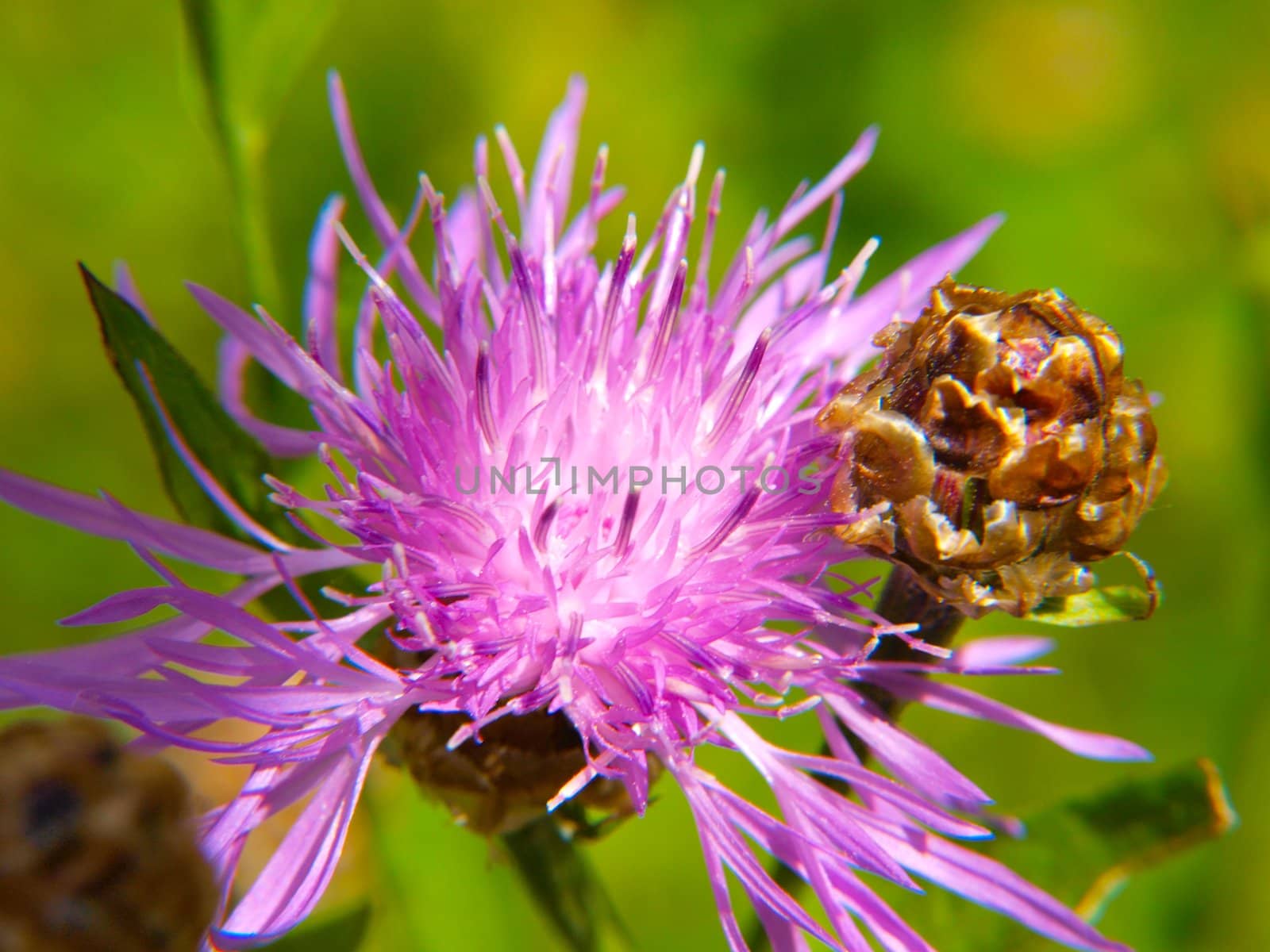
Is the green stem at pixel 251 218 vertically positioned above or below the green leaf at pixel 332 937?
above

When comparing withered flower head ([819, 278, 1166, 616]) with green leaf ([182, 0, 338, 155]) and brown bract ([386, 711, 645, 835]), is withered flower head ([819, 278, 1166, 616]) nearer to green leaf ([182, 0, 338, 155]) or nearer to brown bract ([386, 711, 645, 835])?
brown bract ([386, 711, 645, 835])

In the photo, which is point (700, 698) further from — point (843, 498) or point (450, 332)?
point (450, 332)

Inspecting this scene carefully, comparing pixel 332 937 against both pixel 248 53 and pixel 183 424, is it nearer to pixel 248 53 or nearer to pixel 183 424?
pixel 183 424

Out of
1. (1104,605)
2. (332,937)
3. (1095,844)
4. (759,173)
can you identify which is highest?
(759,173)

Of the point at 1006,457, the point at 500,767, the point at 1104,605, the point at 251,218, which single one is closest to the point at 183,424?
the point at 251,218

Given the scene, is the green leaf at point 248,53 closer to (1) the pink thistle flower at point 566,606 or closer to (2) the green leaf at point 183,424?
(1) the pink thistle flower at point 566,606

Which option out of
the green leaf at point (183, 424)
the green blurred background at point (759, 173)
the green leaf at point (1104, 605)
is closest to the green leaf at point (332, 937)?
the green leaf at point (183, 424)
